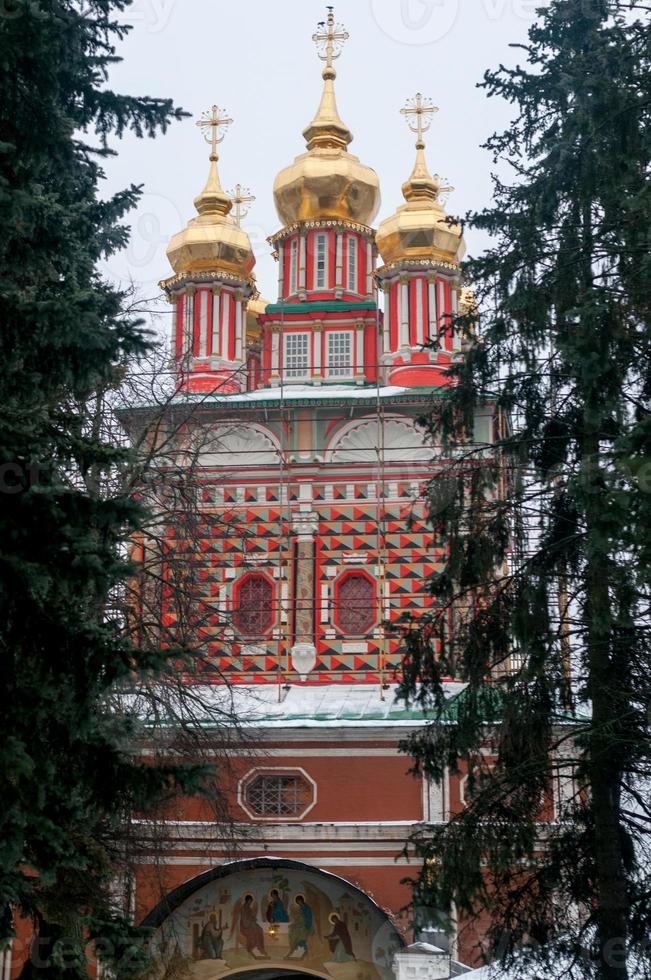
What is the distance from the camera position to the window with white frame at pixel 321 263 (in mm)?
29047

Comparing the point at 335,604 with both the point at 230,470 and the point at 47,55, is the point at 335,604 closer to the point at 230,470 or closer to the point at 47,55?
the point at 230,470

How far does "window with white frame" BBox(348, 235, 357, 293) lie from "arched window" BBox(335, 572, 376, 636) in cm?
684

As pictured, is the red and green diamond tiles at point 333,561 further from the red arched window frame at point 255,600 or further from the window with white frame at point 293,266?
the window with white frame at point 293,266

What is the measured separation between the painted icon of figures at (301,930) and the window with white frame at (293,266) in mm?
15255

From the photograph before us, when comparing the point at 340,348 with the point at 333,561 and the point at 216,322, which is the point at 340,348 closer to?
the point at 216,322

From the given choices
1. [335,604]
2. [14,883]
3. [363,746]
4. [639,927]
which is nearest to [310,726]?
[363,746]

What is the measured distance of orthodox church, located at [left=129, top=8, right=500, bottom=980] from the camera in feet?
54.3

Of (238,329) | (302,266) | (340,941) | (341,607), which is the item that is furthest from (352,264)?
(340,941)

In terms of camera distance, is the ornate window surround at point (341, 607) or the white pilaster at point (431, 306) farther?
the white pilaster at point (431, 306)

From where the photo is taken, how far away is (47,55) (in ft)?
23.3

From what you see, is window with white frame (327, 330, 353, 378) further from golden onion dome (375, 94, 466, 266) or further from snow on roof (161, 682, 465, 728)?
snow on roof (161, 682, 465, 728)

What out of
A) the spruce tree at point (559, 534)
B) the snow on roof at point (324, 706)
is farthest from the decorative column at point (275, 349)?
the spruce tree at point (559, 534)

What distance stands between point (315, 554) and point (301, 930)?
367 inches

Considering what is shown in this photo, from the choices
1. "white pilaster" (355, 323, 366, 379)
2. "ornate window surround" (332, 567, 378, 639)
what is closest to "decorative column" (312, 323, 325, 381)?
"white pilaster" (355, 323, 366, 379)
